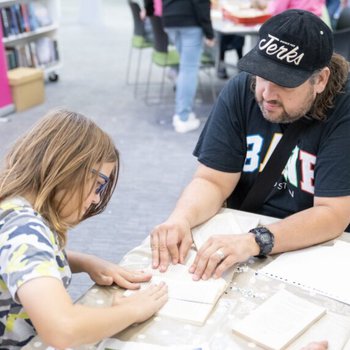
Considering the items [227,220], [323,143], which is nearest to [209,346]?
[227,220]

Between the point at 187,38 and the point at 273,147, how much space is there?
2.53 m

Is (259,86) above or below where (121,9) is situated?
above

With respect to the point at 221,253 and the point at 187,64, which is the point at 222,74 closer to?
the point at 187,64

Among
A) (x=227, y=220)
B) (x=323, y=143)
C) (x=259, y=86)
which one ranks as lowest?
(x=227, y=220)

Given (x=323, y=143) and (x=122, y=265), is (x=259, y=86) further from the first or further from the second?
(x=122, y=265)

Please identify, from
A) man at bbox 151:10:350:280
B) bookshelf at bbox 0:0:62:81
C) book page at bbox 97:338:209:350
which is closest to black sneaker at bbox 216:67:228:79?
bookshelf at bbox 0:0:62:81

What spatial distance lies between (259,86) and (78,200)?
2.13 ft

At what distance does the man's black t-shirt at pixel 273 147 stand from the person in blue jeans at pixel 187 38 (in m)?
2.28

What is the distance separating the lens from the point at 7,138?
392 centimetres

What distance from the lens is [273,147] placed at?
156 cm

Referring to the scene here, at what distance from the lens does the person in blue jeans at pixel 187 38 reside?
12.3 feet

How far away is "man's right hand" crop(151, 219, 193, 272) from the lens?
1.27 metres

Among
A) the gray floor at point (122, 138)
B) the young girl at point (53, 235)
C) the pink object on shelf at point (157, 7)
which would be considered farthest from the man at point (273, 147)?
the pink object on shelf at point (157, 7)

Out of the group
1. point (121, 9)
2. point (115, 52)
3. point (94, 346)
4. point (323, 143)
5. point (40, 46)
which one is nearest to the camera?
point (94, 346)
